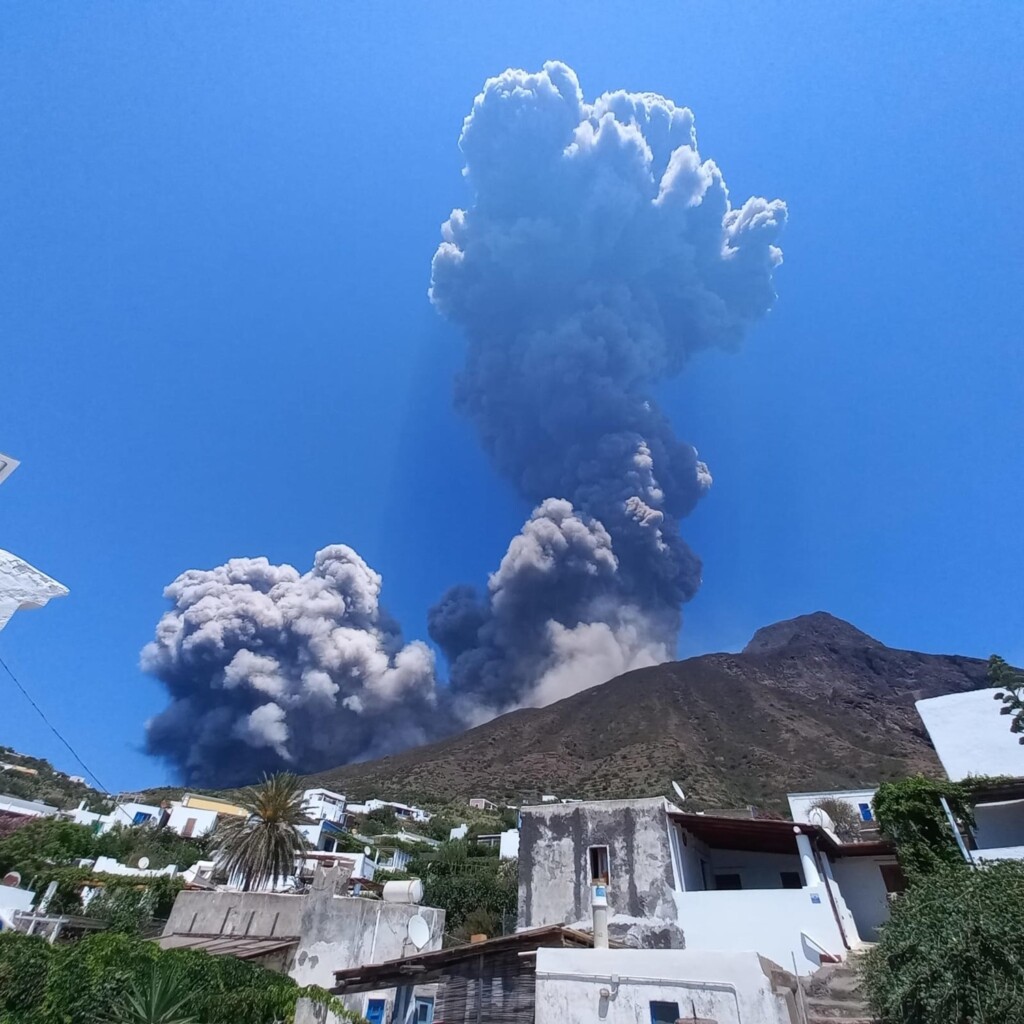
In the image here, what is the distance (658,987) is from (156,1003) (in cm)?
840

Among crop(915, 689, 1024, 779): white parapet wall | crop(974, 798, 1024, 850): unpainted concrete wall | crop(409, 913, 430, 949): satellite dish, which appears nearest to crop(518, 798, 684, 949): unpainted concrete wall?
crop(409, 913, 430, 949): satellite dish

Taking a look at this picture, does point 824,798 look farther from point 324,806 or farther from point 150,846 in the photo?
point 324,806

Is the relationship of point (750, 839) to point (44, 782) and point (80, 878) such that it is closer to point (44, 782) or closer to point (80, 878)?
point (80, 878)

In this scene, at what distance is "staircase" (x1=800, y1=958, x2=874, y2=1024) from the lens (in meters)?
11.0

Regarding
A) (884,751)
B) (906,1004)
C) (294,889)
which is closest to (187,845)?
(294,889)

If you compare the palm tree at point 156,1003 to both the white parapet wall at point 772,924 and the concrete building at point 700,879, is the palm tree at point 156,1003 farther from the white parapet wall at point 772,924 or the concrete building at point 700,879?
the white parapet wall at point 772,924

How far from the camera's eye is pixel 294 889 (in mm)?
24578

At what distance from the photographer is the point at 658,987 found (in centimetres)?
923

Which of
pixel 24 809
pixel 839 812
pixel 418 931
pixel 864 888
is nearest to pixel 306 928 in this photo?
pixel 418 931

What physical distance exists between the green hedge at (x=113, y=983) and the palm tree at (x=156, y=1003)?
17cm

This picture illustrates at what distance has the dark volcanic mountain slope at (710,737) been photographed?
204ft

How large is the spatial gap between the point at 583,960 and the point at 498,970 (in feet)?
6.31

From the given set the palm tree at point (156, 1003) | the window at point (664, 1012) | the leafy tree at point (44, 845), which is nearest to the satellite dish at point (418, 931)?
the palm tree at point (156, 1003)

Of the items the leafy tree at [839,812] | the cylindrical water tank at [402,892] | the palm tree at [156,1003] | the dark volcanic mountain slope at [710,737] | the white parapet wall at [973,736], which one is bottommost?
the palm tree at [156,1003]
